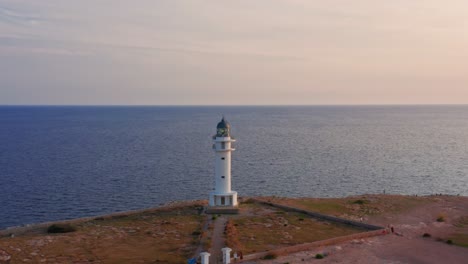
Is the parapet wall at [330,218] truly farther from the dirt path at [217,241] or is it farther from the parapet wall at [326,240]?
the dirt path at [217,241]

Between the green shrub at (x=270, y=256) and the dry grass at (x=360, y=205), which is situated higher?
the green shrub at (x=270, y=256)

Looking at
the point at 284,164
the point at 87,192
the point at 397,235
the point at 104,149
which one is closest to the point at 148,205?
the point at 87,192

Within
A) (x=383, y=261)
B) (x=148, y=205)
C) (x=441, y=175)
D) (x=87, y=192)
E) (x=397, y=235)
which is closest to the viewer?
(x=383, y=261)

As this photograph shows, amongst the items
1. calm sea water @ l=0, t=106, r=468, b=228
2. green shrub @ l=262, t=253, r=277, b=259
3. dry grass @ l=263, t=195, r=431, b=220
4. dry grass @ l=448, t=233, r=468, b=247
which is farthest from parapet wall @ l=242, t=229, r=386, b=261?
calm sea water @ l=0, t=106, r=468, b=228

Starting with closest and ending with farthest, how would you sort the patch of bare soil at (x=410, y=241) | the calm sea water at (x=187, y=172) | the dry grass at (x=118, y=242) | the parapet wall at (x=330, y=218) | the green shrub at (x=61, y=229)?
the dry grass at (x=118, y=242), the patch of bare soil at (x=410, y=241), the green shrub at (x=61, y=229), the parapet wall at (x=330, y=218), the calm sea water at (x=187, y=172)

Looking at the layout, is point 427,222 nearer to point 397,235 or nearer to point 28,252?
point 397,235

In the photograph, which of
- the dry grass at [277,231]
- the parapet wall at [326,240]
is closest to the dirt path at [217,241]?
the dry grass at [277,231]
